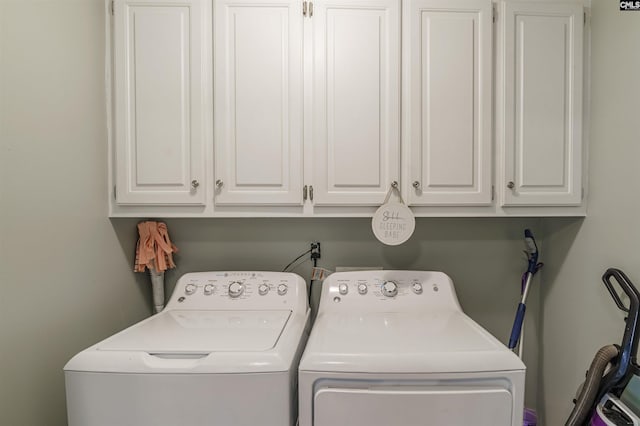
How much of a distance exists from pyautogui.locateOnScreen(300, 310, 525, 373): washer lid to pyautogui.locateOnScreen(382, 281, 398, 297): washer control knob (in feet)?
0.58

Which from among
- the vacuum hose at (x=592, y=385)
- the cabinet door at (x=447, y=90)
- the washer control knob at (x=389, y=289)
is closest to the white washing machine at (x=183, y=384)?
the washer control knob at (x=389, y=289)

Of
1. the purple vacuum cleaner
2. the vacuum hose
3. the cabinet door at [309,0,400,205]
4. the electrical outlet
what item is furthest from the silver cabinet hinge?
the vacuum hose

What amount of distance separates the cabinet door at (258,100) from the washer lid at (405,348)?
59cm

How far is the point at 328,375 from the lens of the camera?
0.96 metres

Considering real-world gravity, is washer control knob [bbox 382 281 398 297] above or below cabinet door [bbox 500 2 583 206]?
below

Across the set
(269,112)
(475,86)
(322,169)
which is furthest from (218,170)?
(475,86)

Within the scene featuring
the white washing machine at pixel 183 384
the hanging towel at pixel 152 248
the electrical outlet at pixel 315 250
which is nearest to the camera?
the white washing machine at pixel 183 384

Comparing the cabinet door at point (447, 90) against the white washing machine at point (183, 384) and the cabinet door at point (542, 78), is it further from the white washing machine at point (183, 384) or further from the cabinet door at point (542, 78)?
the white washing machine at point (183, 384)

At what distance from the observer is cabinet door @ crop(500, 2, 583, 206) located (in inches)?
54.0

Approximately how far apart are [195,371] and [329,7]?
1445 mm

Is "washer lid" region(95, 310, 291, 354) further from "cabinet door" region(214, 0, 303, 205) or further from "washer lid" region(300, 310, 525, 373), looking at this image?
"cabinet door" region(214, 0, 303, 205)

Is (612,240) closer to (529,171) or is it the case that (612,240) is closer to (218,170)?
(529,171)

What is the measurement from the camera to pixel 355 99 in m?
1.37

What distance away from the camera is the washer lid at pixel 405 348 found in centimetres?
96
